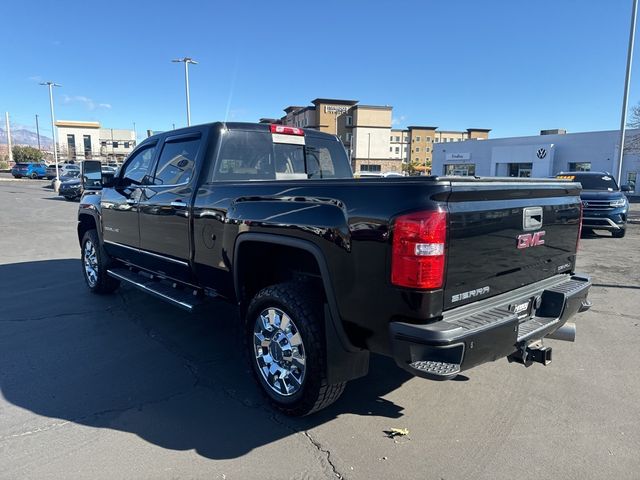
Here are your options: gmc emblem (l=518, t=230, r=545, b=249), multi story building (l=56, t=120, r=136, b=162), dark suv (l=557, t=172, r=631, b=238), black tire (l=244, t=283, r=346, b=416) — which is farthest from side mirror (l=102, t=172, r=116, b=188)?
multi story building (l=56, t=120, r=136, b=162)

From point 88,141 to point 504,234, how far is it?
88825 millimetres

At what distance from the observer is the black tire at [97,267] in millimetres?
6242

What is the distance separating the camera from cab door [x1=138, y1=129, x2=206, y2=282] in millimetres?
4301

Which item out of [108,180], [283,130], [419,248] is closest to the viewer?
[419,248]

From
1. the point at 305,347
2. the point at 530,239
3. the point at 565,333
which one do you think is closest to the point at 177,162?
the point at 305,347

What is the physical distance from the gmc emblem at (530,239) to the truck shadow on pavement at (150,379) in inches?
59.1

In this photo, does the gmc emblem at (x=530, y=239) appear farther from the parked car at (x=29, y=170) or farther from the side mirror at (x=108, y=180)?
the parked car at (x=29, y=170)

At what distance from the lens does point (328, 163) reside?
209 inches

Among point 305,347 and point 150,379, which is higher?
point 305,347

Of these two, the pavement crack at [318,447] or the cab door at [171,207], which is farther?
the cab door at [171,207]

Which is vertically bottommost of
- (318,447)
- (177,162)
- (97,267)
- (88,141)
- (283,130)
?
(318,447)

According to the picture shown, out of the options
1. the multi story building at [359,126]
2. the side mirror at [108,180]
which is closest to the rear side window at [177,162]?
the side mirror at [108,180]

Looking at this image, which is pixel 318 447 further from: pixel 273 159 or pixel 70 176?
pixel 70 176

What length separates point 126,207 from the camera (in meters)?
5.43
